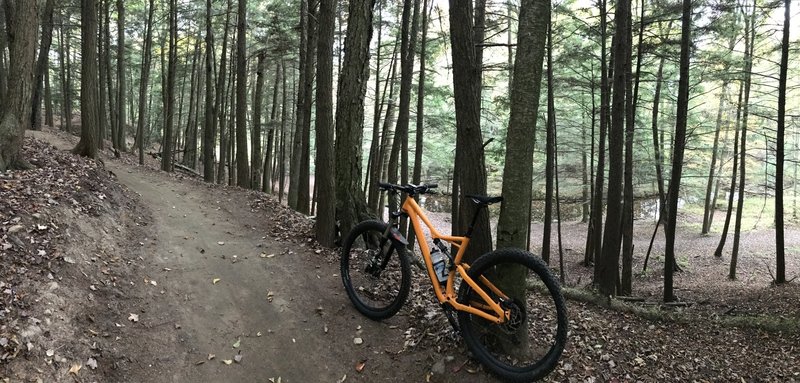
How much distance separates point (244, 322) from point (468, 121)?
3.38m

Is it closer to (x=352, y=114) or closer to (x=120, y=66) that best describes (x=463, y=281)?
(x=352, y=114)

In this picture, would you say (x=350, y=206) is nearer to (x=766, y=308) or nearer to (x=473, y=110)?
(x=473, y=110)

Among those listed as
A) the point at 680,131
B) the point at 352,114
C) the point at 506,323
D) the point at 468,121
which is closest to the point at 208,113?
the point at 352,114

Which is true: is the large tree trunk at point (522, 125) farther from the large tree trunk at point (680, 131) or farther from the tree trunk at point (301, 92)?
the tree trunk at point (301, 92)

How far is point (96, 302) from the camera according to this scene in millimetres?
4773

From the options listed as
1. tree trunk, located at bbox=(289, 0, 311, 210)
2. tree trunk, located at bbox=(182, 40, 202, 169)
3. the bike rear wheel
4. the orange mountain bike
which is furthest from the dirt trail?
tree trunk, located at bbox=(182, 40, 202, 169)

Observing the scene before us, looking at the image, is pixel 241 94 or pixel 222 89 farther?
pixel 222 89

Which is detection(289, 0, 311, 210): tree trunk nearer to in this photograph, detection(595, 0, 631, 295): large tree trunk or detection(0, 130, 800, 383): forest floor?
detection(0, 130, 800, 383): forest floor

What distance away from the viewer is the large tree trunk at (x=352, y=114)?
23.0ft

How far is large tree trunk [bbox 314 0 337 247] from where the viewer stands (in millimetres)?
7188

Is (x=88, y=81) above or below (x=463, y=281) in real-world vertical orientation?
above

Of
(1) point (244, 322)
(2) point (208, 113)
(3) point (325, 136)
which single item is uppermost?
(2) point (208, 113)

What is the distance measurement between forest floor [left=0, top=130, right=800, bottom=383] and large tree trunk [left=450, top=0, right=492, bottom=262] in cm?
113

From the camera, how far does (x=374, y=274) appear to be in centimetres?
548
